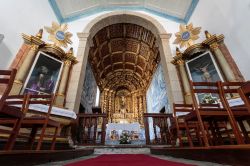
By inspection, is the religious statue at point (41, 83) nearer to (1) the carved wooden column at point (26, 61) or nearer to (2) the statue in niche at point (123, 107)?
(1) the carved wooden column at point (26, 61)

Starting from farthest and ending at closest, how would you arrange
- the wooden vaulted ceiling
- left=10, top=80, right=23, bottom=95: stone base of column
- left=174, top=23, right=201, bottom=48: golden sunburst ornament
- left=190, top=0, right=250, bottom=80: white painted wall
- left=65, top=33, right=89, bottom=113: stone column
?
1. the wooden vaulted ceiling
2. left=174, top=23, right=201, bottom=48: golden sunburst ornament
3. left=65, top=33, right=89, bottom=113: stone column
4. left=10, top=80, right=23, bottom=95: stone base of column
5. left=190, top=0, right=250, bottom=80: white painted wall

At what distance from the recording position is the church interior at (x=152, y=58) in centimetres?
197

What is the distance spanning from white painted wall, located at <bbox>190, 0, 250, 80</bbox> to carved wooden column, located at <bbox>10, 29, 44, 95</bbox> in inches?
237

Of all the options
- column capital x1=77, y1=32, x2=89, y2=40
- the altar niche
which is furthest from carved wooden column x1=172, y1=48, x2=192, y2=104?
the altar niche

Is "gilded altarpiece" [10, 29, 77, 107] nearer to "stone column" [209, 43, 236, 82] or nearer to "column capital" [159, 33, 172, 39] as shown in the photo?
"column capital" [159, 33, 172, 39]

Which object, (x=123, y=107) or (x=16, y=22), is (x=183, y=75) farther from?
(x=123, y=107)

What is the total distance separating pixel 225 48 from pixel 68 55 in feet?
17.7

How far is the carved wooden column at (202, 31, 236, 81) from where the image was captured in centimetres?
443

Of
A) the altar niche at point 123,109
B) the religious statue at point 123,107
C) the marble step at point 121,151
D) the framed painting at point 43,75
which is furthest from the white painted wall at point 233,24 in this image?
the religious statue at point 123,107

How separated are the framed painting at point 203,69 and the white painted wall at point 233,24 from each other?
621mm

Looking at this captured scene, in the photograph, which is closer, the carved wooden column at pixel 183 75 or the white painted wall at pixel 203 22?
the white painted wall at pixel 203 22

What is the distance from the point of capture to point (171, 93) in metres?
5.52

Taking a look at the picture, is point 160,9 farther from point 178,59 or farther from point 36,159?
point 36,159

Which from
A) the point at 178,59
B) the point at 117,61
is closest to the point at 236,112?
the point at 178,59
